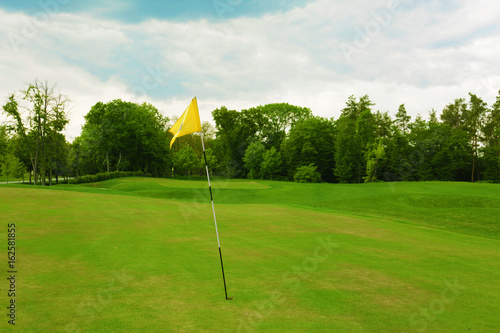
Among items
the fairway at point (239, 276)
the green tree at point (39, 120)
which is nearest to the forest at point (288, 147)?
the green tree at point (39, 120)

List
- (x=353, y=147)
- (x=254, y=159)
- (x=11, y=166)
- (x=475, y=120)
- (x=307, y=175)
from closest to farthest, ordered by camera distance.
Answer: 1. (x=11, y=166)
2. (x=307, y=175)
3. (x=353, y=147)
4. (x=475, y=120)
5. (x=254, y=159)

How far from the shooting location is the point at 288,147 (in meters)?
75.2

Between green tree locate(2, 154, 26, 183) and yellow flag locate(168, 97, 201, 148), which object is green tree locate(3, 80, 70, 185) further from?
yellow flag locate(168, 97, 201, 148)

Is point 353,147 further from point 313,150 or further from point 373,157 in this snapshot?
point 313,150

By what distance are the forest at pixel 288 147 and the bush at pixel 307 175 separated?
21 centimetres

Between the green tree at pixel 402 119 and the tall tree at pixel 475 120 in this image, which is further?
the green tree at pixel 402 119

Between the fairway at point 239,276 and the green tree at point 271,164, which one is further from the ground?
the green tree at point 271,164

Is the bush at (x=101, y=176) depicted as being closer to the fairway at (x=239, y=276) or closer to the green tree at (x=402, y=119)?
the fairway at (x=239, y=276)

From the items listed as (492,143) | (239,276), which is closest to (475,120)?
(492,143)

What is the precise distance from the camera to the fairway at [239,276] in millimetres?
5285

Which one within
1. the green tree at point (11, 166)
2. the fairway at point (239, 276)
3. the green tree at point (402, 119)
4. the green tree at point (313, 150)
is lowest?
the fairway at point (239, 276)

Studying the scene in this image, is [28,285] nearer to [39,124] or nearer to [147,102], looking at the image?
[39,124]

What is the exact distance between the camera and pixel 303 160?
7300cm

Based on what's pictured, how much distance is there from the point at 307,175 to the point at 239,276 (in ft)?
200
